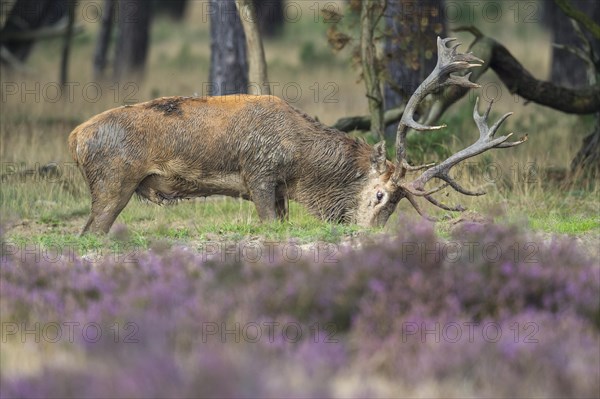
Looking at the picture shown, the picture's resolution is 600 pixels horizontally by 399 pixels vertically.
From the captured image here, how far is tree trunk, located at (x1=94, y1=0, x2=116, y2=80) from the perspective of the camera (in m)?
23.6

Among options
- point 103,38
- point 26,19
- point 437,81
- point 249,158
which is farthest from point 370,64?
point 103,38

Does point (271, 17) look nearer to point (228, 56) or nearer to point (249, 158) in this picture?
point (228, 56)

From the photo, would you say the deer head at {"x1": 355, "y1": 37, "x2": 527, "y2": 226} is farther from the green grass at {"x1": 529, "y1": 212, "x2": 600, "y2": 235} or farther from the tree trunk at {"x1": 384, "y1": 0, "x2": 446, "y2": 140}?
the tree trunk at {"x1": 384, "y1": 0, "x2": 446, "y2": 140}

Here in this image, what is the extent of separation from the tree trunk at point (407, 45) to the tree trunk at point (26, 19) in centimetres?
972

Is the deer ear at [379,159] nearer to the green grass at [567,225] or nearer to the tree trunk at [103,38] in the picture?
the green grass at [567,225]

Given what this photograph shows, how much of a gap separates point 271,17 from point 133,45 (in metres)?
12.8

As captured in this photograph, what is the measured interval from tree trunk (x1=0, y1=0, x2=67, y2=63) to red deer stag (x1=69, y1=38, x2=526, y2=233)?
41.7 ft

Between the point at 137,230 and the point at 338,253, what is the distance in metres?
3.09

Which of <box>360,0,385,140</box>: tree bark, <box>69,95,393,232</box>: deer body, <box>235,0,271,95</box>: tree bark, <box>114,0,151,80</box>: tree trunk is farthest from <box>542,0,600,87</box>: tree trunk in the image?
<box>69,95,393,232</box>: deer body

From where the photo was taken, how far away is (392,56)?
44.7 feet

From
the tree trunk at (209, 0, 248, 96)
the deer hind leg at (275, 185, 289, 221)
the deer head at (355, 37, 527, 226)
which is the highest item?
the tree trunk at (209, 0, 248, 96)

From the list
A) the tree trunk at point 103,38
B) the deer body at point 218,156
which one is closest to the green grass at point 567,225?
the deer body at point 218,156

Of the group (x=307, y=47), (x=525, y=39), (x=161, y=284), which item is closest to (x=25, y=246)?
(x=161, y=284)

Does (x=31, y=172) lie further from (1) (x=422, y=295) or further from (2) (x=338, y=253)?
(1) (x=422, y=295)
